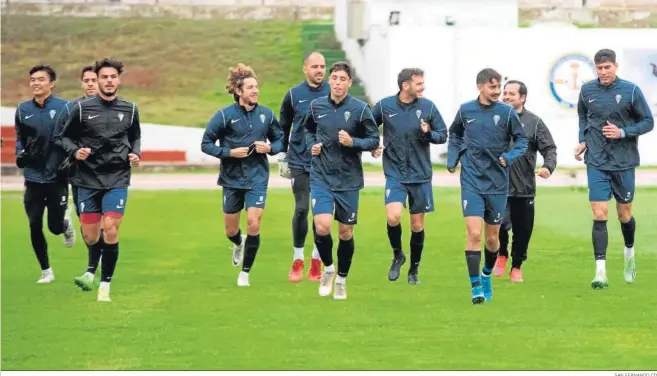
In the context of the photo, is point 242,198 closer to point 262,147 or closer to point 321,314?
point 262,147

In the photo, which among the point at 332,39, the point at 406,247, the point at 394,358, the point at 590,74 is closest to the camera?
the point at 394,358

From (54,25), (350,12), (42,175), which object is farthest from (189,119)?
(42,175)

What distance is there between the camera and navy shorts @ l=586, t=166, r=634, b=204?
15039mm

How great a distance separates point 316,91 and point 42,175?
2958 millimetres

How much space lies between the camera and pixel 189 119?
4238 centimetres

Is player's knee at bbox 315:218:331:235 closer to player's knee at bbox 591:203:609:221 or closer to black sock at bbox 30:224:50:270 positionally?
player's knee at bbox 591:203:609:221

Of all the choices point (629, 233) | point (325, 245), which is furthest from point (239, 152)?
point (629, 233)

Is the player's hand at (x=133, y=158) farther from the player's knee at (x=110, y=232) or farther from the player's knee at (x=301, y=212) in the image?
the player's knee at (x=301, y=212)

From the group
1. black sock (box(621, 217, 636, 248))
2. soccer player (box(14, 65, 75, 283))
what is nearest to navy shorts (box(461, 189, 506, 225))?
black sock (box(621, 217, 636, 248))

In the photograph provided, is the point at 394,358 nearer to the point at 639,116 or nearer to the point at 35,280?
the point at 639,116

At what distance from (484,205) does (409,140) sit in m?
1.46

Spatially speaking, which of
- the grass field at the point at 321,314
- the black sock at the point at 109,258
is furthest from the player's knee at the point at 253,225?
the black sock at the point at 109,258

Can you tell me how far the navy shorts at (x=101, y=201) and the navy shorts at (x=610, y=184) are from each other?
460 cm

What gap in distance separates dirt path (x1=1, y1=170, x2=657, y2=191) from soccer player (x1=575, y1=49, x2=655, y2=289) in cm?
1518
